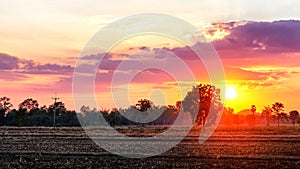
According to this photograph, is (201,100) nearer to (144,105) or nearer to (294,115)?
(144,105)

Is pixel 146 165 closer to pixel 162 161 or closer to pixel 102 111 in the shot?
pixel 162 161

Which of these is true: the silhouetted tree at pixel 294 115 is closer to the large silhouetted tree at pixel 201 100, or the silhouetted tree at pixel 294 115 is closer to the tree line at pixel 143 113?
the tree line at pixel 143 113

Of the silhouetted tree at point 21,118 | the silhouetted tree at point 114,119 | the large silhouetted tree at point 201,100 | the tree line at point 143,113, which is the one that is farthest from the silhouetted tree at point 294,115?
the silhouetted tree at point 21,118

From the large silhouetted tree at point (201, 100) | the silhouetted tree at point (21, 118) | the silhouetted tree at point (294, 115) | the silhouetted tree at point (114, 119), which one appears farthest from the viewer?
the silhouetted tree at point (294, 115)

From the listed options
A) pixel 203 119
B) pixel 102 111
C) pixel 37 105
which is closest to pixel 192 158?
pixel 203 119

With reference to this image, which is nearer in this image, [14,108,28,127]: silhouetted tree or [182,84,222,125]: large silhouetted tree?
[182,84,222,125]: large silhouetted tree

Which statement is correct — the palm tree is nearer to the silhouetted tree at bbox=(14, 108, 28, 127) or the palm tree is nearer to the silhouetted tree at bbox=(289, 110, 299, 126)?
the silhouetted tree at bbox=(289, 110, 299, 126)

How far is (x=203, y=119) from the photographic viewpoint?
4003 inches

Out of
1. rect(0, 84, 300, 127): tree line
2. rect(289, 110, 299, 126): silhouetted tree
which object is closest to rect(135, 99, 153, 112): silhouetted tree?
rect(0, 84, 300, 127): tree line

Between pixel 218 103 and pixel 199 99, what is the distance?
5.82 m

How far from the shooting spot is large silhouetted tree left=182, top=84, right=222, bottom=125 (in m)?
104

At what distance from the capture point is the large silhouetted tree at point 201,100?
10444 centimetres

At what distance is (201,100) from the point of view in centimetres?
10719

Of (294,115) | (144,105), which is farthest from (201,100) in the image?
(294,115)
